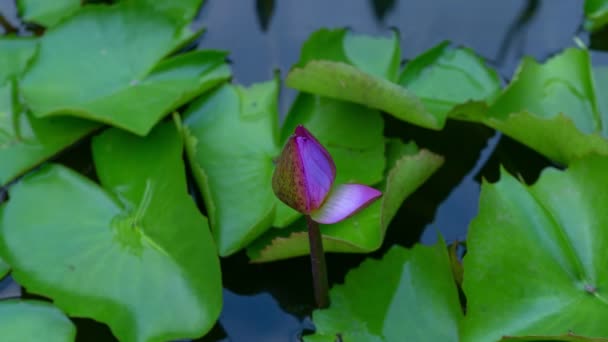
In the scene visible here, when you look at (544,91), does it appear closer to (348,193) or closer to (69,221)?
(348,193)

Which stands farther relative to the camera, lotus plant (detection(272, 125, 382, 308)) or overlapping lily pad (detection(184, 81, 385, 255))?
overlapping lily pad (detection(184, 81, 385, 255))

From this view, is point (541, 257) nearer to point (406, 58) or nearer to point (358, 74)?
point (358, 74)

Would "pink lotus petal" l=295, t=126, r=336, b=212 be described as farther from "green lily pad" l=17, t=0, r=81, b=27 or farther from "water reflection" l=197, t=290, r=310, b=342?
"green lily pad" l=17, t=0, r=81, b=27

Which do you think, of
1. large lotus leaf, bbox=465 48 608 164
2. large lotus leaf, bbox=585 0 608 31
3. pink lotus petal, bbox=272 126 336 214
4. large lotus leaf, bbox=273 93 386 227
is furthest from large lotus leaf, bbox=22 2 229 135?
large lotus leaf, bbox=585 0 608 31

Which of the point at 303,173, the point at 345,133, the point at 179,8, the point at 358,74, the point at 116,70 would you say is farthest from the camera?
the point at 179,8

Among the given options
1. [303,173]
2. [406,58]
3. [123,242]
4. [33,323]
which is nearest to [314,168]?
[303,173]

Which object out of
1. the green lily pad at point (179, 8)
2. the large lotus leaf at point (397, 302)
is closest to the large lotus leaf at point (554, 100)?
the large lotus leaf at point (397, 302)

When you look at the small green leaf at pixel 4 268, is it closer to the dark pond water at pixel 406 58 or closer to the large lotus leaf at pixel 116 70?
the dark pond water at pixel 406 58
